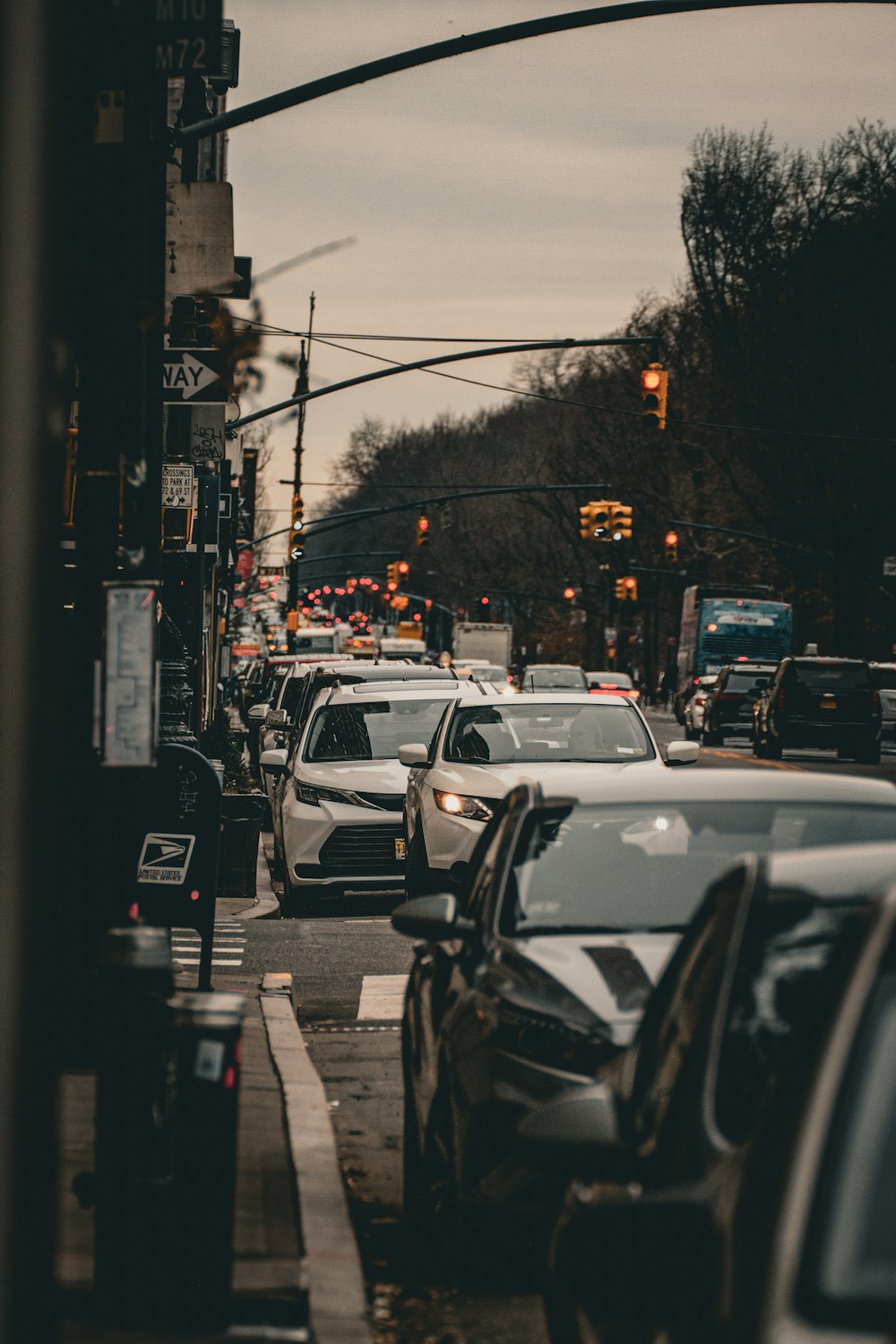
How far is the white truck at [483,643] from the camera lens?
87625mm

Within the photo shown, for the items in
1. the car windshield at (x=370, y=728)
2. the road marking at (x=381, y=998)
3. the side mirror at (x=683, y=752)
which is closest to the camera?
the road marking at (x=381, y=998)

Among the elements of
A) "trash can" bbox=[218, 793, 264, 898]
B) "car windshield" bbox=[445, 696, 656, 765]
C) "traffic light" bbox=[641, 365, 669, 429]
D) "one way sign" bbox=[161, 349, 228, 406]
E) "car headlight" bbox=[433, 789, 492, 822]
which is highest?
"traffic light" bbox=[641, 365, 669, 429]

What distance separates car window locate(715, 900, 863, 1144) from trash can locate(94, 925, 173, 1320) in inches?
83.8

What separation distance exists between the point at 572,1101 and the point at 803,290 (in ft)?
178

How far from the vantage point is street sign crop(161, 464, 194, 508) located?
18750mm

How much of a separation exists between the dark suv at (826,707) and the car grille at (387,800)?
909 inches

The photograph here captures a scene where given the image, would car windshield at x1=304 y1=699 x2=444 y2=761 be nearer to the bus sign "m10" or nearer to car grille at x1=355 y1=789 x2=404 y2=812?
car grille at x1=355 y1=789 x2=404 y2=812

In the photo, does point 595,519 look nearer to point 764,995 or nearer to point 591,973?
point 591,973

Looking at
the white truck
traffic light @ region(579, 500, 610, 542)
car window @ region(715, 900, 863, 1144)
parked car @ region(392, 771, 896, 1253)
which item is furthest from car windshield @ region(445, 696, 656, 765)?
the white truck

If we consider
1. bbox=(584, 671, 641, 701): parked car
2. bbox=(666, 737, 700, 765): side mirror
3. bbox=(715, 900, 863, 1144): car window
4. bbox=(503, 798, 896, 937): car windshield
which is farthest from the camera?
bbox=(584, 671, 641, 701): parked car

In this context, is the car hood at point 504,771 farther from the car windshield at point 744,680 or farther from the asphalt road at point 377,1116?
the car windshield at point 744,680

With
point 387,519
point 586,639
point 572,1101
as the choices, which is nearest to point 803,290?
point 586,639

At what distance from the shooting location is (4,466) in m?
3.34

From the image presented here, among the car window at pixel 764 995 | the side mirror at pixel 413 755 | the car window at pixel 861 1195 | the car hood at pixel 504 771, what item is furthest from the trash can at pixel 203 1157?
the side mirror at pixel 413 755
